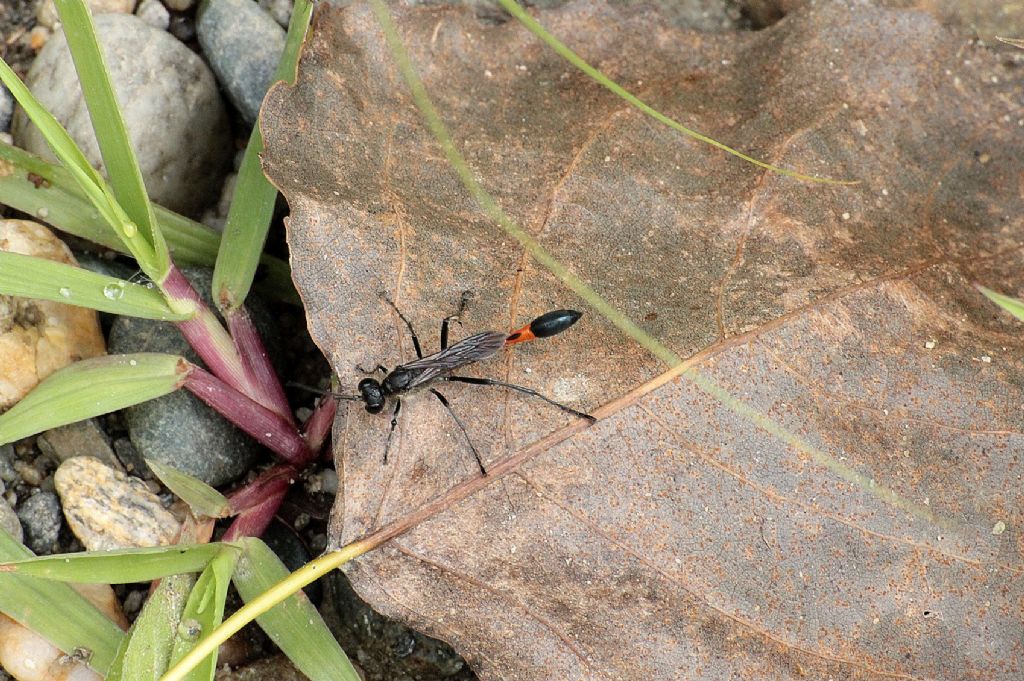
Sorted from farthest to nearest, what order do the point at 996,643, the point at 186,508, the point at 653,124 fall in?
1. the point at 186,508
2. the point at 653,124
3. the point at 996,643

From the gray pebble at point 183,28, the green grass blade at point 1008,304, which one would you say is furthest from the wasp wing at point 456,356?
the gray pebble at point 183,28

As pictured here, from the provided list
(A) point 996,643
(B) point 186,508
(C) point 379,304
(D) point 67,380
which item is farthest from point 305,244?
(A) point 996,643

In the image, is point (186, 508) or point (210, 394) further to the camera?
point (186, 508)

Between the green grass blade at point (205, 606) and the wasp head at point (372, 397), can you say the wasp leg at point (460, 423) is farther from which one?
the green grass blade at point (205, 606)

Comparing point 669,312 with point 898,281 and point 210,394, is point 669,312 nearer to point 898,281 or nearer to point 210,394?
point 898,281

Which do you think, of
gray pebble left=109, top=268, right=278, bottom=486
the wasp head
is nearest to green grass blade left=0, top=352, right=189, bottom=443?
gray pebble left=109, top=268, right=278, bottom=486

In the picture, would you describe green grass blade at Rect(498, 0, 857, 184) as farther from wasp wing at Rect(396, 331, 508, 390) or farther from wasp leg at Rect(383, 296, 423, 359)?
wasp leg at Rect(383, 296, 423, 359)

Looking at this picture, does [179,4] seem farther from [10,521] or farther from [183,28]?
[10,521]

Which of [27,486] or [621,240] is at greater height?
[621,240]
